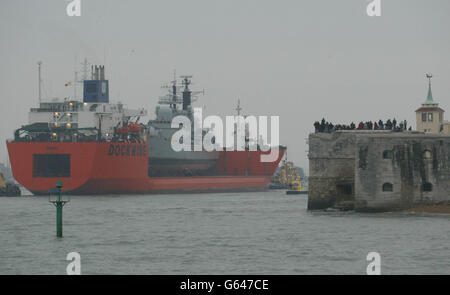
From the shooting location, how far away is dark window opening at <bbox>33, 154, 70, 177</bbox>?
3462 inches

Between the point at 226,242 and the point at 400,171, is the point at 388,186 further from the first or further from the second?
the point at 226,242

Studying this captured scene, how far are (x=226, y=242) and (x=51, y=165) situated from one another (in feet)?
156

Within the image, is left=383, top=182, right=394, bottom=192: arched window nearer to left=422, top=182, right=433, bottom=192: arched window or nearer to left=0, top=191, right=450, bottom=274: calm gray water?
left=0, top=191, right=450, bottom=274: calm gray water

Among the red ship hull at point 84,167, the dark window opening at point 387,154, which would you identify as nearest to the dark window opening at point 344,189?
the dark window opening at point 387,154

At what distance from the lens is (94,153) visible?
Result: 87.6 meters

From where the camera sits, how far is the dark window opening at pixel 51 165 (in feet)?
289

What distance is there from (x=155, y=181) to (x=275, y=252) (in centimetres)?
5839

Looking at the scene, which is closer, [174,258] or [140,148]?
[174,258]

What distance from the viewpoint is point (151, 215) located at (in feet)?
199

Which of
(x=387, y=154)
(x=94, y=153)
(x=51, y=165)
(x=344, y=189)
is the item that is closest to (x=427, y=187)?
(x=387, y=154)

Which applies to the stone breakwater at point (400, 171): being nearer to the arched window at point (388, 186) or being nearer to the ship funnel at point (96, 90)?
the arched window at point (388, 186)

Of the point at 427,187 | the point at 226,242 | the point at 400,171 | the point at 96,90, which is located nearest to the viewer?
the point at 226,242
